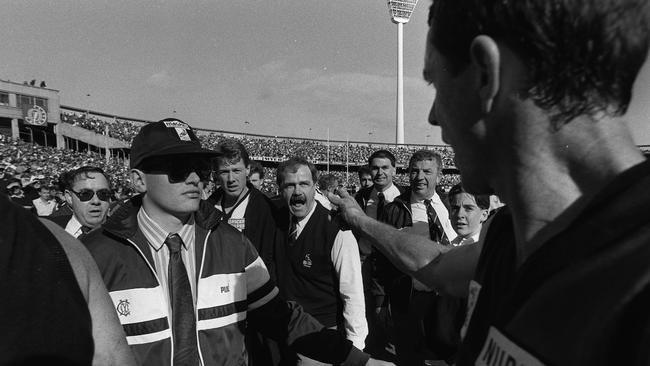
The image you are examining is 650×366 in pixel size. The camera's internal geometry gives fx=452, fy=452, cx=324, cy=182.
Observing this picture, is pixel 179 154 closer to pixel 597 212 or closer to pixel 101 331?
pixel 101 331

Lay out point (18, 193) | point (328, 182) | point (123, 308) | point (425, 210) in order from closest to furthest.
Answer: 1. point (123, 308)
2. point (425, 210)
3. point (328, 182)
4. point (18, 193)

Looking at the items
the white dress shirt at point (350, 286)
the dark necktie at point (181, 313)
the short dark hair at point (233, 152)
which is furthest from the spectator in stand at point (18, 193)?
the dark necktie at point (181, 313)

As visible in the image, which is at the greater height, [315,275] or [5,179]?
[5,179]

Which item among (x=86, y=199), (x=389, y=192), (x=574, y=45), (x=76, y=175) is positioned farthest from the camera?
(x=389, y=192)

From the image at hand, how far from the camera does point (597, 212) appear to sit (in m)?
0.76

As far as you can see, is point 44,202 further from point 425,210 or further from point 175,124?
point 175,124

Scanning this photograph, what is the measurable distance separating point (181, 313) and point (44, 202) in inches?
414

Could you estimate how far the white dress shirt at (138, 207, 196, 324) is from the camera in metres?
2.47

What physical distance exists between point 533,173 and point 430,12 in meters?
0.43

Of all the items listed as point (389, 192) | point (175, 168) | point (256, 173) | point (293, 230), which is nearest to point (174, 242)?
point (175, 168)

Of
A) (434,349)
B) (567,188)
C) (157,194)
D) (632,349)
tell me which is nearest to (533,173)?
(567,188)

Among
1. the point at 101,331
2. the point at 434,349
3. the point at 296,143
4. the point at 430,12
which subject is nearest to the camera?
the point at 430,12

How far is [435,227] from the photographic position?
18.5 ft

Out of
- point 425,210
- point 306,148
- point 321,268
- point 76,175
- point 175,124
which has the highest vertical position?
point 306,148
